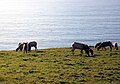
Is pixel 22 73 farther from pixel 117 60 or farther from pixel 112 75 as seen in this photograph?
pixel 117 60

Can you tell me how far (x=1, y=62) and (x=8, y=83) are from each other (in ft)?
29.3

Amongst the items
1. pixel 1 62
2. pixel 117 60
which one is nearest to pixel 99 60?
pixel 117 60

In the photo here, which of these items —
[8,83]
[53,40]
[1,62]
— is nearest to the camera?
[8,83]

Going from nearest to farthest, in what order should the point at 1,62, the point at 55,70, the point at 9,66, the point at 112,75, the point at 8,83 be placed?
the point at 8,83 → the point at 112,75 → the point at 55,70 → the point at 9,66 → the point at 1,62

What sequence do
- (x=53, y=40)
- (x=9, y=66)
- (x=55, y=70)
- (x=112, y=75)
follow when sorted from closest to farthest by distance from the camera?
(x=112, y=75) → (x=55, y=70) → (x=9, y=66) → (x=53, y=40)

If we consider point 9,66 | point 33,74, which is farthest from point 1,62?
point 33,74

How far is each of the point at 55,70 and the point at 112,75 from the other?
4103mm

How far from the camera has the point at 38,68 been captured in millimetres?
25438

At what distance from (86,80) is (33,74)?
12.7ft

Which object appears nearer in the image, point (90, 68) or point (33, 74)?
A: point (33, 74)

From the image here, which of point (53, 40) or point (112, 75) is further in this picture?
point (53, 40)

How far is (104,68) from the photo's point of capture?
84.1 ft

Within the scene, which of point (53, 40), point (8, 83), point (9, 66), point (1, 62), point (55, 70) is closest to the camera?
point (8, 83)

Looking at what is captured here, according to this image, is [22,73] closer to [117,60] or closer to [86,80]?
[86,80]
